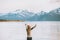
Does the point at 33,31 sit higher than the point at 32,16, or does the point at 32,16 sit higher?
the point at 32,16

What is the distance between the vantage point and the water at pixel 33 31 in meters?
1.48

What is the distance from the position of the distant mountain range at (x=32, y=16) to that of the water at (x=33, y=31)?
0.18 ft

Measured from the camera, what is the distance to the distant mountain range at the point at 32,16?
1514mm

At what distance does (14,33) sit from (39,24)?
342 millimetres

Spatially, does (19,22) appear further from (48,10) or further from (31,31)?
(48,10)

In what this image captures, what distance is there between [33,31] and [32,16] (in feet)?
0.65

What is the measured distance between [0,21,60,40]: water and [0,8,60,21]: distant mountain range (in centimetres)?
6

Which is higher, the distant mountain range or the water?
the distant mountain range

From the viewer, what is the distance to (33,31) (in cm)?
149

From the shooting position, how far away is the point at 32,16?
1542 mm

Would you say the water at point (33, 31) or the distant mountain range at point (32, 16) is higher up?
the distant mountain range at point (32, 16)

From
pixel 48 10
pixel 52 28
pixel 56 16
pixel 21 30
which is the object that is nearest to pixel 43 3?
pixel 48 10

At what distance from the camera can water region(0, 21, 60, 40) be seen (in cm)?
148

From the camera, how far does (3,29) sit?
60.6 inches
